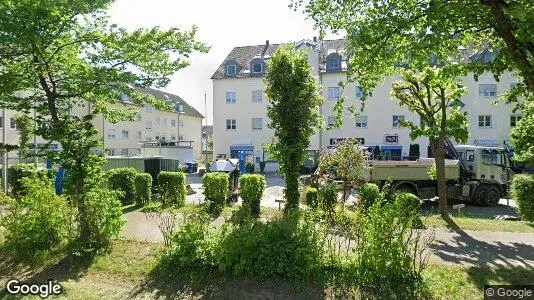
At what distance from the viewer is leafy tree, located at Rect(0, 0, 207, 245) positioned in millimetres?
7680

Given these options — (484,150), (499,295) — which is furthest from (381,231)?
(484,150)

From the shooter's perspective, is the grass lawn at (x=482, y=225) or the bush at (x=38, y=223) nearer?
the bush at (x=38, y=223)

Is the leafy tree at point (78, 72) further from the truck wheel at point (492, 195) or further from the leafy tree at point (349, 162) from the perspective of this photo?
the truck wheel at point (492, 195)

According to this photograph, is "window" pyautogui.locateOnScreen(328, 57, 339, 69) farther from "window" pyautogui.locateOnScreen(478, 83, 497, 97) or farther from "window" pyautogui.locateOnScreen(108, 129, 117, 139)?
"window" pyautogui.locateOnScreen(108, 129, 117, 139)

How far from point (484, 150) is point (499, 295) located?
13.8m

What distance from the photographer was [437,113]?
1418 centimetres

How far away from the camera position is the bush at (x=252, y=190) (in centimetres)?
1273

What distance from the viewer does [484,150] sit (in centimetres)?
1827

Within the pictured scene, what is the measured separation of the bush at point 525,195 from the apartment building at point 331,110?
2299cm

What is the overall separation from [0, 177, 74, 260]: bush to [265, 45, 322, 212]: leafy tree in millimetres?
5654

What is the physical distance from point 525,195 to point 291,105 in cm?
813

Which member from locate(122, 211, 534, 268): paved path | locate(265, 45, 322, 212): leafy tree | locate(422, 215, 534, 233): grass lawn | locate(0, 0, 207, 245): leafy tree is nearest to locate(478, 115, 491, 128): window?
locate(422, 215, 534, 233): grass lawn

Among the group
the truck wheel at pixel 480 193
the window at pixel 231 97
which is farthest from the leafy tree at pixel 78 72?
the window at pixel 231 97

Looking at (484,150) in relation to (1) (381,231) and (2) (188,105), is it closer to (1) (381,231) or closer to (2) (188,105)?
(1) (381,231)
